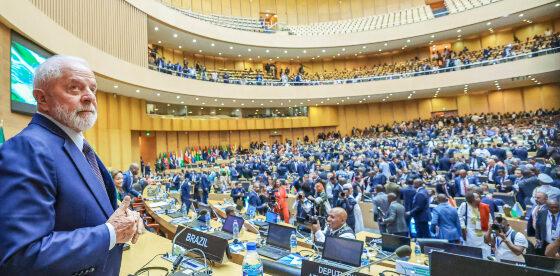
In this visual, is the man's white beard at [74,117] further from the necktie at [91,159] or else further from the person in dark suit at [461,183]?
the person in dark suit at [461,183]

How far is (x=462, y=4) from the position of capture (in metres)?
25.2

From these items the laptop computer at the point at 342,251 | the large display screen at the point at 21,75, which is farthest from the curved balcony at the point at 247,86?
the laptop computer at the point at 342,251

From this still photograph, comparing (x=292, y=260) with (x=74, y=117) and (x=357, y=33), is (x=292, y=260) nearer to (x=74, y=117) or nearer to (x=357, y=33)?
(x=74, y=117)

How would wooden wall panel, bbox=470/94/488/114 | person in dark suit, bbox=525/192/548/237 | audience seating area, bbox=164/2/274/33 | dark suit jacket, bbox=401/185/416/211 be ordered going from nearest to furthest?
person in dark suit, bbox=525/192/548/237 < dark suit jacket, bbox=401/185/416/211 < audience seating area, bbox=164/2/274/33 < wooden wall panel, bbox=470/94/488/114

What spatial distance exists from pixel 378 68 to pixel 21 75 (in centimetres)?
2493

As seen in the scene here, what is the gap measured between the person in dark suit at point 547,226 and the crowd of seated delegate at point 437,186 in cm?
1

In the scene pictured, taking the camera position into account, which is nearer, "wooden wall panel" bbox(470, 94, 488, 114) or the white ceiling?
the white ceiling

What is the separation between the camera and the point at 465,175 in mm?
8523

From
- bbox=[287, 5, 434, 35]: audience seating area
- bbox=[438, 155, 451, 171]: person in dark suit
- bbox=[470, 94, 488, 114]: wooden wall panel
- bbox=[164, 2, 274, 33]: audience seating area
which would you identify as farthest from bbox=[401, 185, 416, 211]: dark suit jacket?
bbox=[470, 94, 488, 114]: wooden wall panel

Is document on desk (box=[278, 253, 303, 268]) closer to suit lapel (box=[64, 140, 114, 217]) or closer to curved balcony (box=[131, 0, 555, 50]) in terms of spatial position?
suit lapel (box=[64, 140, 114, 217])

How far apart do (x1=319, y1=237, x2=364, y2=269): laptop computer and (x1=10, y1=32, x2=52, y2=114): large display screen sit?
306 inches

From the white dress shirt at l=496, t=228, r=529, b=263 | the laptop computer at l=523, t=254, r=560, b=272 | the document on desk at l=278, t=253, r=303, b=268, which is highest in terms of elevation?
the laptop computer at l=523, t=254, r=560, b=272

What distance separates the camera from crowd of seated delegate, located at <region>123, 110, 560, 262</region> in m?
4.88

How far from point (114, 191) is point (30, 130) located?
19.1 inches
